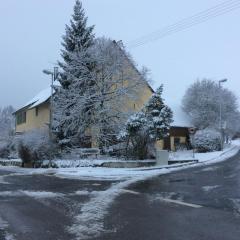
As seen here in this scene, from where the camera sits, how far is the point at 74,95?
35875mm

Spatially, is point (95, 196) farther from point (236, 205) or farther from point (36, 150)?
point (36, 150)

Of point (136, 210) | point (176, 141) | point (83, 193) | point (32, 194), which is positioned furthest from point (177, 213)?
point (176, 141)

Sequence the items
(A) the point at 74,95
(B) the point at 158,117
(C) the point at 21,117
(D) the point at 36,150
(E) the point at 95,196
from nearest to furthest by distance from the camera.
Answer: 1. (E) the point at 95,196
2. (B) the point at 158,117
3. (D) the point at 36,150
4. (A) the point at 74,95
5. (C) the point at 21,117

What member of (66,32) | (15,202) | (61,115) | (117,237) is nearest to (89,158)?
(61,115)

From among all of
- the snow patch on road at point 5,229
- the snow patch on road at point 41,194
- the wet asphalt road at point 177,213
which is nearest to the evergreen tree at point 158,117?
the wet asphalt road at point 177,213

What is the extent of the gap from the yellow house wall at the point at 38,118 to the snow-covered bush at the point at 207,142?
14865 mm

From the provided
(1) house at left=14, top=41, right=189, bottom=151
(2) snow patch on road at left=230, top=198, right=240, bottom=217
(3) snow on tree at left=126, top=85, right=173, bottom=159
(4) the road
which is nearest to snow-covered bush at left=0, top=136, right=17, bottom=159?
(1) house at left=14, top=41, right=189, bottom=151

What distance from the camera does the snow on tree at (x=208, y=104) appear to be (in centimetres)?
5908

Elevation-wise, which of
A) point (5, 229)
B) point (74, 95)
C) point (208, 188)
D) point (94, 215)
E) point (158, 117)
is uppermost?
point (74, 95)

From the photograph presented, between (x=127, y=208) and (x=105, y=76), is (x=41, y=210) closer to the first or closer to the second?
(x=127, y=208)

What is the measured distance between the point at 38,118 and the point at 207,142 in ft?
63.6

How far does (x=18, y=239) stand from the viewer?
345 inches

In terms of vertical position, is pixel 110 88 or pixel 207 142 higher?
pixel 110 88

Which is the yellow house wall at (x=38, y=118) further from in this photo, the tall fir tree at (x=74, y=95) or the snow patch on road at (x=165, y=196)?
the snow patch on road at (x=165, y=196)
